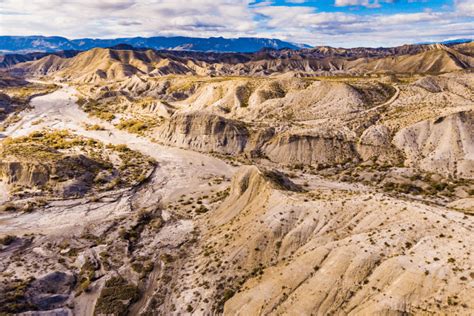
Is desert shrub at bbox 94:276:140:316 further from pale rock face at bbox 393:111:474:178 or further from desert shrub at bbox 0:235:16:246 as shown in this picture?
pale rock face at bbox 393:111:474:178

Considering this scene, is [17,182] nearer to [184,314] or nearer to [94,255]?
[94,255]

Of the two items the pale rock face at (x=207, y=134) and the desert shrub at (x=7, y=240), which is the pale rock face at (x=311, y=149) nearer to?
the pale rock face at (x=207, y=134)

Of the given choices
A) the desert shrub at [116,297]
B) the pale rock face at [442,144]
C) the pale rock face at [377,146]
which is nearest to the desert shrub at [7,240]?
the desert shrub at [116,297]

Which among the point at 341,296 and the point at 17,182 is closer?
the point at 341,296

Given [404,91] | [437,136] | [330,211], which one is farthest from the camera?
[404,91]

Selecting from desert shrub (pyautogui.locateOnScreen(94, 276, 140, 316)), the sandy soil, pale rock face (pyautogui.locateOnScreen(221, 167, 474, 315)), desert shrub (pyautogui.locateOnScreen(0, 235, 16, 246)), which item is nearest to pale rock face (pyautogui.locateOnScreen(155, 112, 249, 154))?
the sandy soil

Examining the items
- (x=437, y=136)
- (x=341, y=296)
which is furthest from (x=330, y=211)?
(x=437, y=136)

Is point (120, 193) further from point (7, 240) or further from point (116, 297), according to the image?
point (116, 297)

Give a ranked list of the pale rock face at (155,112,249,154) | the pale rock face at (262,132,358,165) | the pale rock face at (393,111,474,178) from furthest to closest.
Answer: the pale rock face at (155,112,249,154)
the pale rock face at (262,132,358,165)
the pale rock face at (393,111,474,178)
